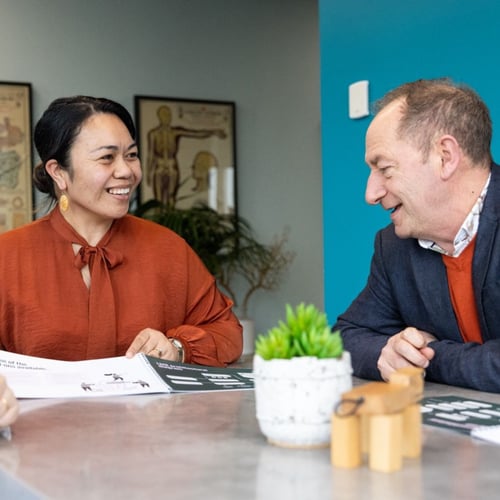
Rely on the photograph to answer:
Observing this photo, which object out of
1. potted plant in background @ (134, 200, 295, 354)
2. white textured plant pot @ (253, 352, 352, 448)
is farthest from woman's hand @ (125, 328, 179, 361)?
potted plant in background @ (134, 200, 295, 354)

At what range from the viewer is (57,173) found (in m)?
2.32

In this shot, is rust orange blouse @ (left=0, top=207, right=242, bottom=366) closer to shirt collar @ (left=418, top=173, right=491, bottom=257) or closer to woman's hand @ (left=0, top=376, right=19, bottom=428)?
shirt collar @ (left=418, top=173, right=491, bottom=257)

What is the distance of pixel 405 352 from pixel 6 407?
79 cm

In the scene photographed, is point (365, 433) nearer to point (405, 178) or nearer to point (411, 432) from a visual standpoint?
point (411, 432)

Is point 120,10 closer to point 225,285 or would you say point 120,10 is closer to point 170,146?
point 170,146

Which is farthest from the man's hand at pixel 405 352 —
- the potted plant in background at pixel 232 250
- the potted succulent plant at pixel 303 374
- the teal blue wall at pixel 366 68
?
the potted plant in background at pixel 232 250

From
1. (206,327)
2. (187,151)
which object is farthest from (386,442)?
(187,151)

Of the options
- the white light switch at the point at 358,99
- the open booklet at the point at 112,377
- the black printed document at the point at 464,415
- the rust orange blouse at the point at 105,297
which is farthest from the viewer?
the white light switch at the point at 358,99

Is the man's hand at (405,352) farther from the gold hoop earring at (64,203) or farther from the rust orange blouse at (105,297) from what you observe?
the gold hoop earring at (64,203)

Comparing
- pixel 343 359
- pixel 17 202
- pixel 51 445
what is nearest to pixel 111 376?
pixel 51 445

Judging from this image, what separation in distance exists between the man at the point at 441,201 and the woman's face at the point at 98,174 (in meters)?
0.70

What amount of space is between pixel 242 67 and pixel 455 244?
3746 millimetres

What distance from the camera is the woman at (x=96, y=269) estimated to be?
208 cm

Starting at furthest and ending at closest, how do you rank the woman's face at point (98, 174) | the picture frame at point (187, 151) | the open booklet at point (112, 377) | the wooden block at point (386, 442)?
the picture frame at point (187, 151), the woman's face at point (98, 174), the open booklet at point (112, 377), the wooden block at point (386, 442)
